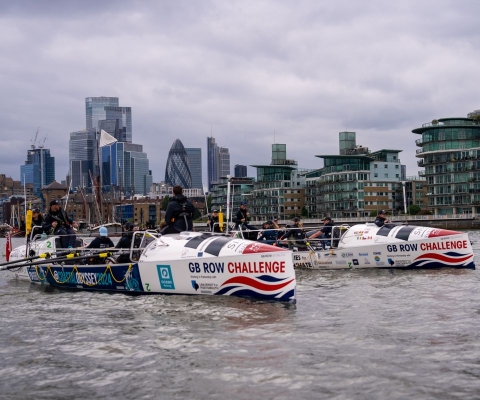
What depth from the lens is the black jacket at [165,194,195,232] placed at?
18.7m

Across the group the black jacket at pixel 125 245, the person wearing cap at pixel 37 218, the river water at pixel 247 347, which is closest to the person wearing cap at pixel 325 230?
the river water at pixel 247 347

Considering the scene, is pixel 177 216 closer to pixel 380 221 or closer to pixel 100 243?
pixel 100 243

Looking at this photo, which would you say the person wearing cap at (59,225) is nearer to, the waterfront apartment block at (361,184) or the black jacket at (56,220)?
the black jacket at (56,220)

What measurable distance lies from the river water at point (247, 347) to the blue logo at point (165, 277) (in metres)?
0.38

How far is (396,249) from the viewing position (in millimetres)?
23859

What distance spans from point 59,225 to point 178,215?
737 centimetres

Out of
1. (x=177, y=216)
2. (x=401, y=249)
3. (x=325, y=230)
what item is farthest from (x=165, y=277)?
(x=325, y=230)

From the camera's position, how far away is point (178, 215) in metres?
18.8

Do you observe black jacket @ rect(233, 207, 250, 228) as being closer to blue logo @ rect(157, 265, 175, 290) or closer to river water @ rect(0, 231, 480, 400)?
river water @ rect(0, 231, 480, 400)

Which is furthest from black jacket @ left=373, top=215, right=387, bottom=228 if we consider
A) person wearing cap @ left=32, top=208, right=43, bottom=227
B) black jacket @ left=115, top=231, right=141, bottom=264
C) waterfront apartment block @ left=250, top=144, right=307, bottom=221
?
waterfront apartment block @ left=250, top=144, right=307, bottom=221

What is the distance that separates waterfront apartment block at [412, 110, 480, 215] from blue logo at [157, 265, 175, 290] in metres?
112

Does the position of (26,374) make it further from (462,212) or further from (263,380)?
(462,212)

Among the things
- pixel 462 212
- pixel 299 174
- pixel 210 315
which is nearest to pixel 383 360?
pixel 210 315

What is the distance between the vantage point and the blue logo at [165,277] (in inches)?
668
